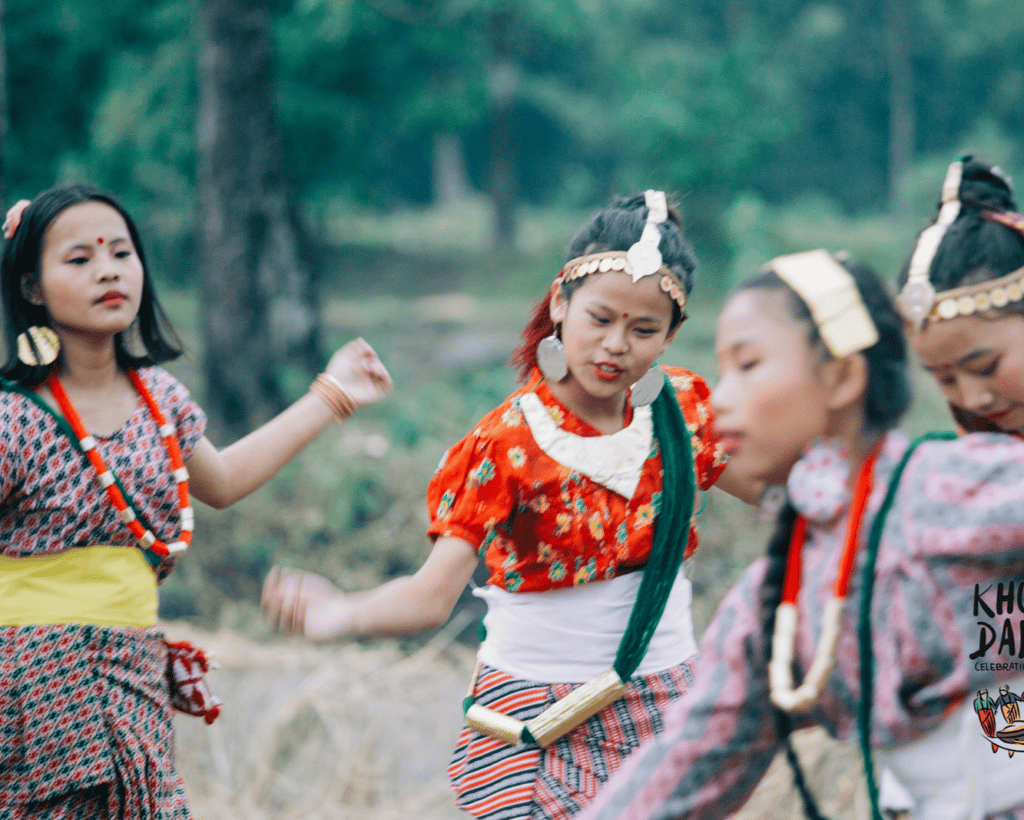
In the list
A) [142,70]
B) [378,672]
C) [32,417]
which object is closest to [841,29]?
[142,70]

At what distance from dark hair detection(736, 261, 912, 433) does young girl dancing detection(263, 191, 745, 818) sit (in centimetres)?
79

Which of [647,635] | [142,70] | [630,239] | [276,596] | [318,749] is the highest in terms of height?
[142,70]

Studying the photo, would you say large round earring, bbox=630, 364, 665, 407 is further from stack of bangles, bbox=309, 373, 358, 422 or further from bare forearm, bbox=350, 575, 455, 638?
stack of bangles, bbox=309, 373, 358, 422

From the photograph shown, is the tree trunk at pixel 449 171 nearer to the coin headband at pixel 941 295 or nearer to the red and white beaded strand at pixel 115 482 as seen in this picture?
the red and white beaded strand at pixel 115 482

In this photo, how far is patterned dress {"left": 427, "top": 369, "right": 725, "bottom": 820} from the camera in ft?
8.16

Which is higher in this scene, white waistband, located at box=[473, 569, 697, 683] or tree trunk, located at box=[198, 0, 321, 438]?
tree trunk, located at box=[198, 0, 321, 438]

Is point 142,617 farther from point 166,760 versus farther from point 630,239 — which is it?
point 630,239

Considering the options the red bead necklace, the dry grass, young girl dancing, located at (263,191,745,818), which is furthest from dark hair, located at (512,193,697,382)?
the dry grass

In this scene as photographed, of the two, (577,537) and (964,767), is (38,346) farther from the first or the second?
(964,767)

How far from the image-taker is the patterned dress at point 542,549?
98.0 inches

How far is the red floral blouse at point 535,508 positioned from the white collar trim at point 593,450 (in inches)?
0.5

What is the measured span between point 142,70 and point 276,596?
14303 mm

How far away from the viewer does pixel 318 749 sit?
448 centimetres

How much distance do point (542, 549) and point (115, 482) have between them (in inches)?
38.3
